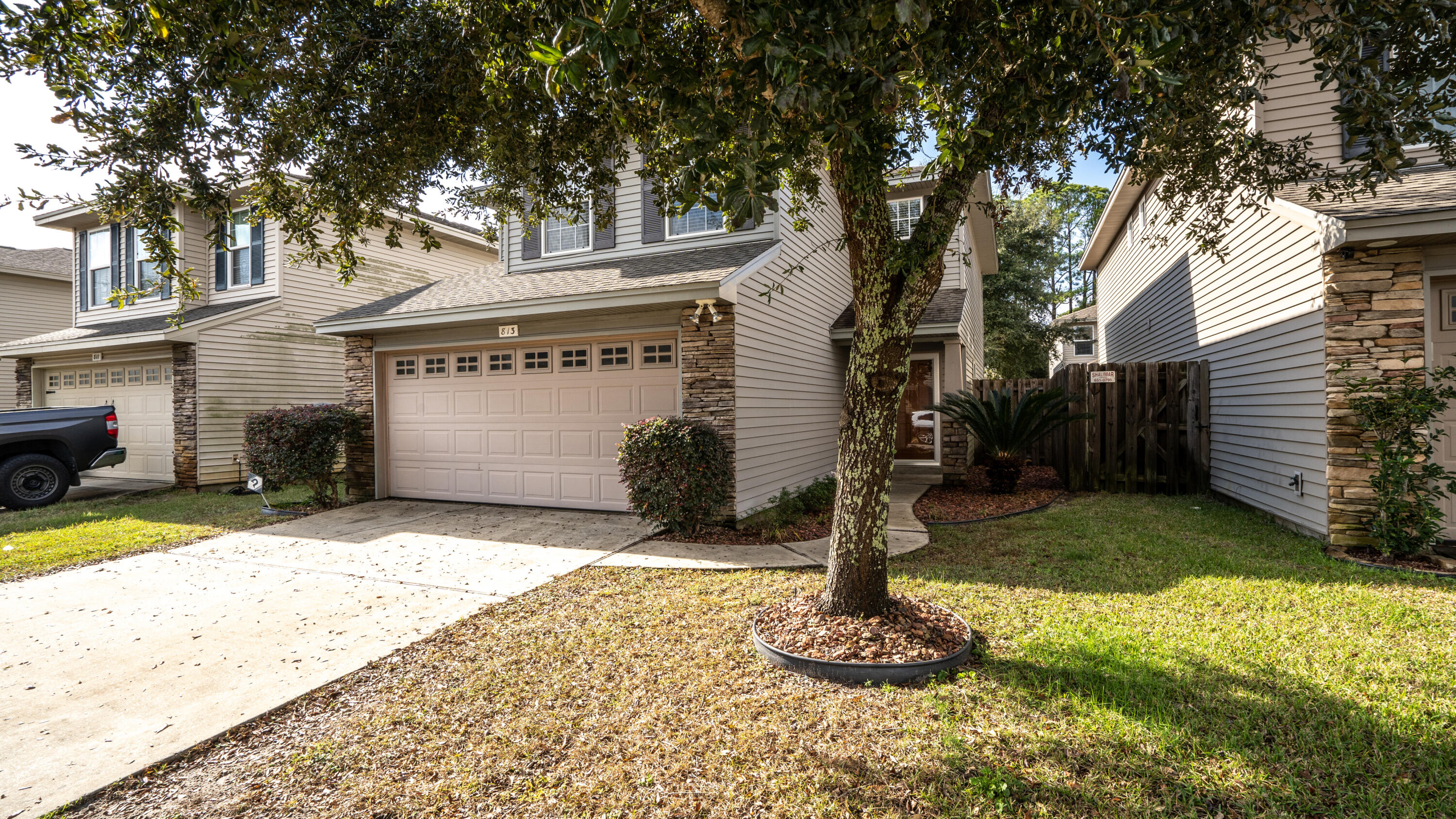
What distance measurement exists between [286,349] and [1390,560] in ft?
52.5

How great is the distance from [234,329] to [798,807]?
1334 cm

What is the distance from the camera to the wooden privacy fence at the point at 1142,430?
8805 millimetres

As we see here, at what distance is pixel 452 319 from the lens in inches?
332

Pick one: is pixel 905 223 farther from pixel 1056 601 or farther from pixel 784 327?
pixel 1056 601

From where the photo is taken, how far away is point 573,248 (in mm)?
10297

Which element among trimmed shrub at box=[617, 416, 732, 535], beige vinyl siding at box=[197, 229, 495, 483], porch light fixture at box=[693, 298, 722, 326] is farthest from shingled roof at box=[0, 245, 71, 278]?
porch light fixture at box=[693, 298, 722, 326]

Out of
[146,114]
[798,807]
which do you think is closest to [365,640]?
[798,807]

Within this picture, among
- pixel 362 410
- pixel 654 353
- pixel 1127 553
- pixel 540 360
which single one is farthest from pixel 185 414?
pixel 1127 553

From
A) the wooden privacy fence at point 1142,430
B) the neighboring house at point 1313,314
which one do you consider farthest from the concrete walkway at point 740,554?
the wooden privacy fence at point 1142,430

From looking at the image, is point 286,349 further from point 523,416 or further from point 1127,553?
point 1127,553

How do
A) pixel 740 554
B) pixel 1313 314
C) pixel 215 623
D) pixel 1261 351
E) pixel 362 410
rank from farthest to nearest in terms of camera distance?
pixel 362 410 < pixel 1261 351 < pixel 740 554 < pixel 1313 314 < pixel 215 623

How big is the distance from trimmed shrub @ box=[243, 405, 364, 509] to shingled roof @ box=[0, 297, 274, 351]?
343 cm

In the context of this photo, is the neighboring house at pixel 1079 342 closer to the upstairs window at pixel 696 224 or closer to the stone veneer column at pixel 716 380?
the upstairs window at pixel 696 224

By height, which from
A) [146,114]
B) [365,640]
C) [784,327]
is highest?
[146,114]
